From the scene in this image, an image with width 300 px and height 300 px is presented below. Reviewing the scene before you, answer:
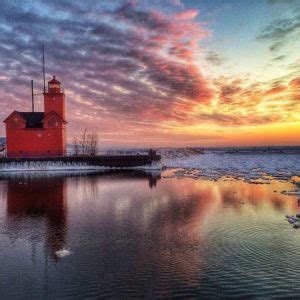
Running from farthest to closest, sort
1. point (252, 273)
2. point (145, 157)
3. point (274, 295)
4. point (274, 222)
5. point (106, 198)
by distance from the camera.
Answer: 1. point (145, 157)
2. point (106, 198)
3. point (274, 222)
4. point (252, 273)
5. point (274, 295)

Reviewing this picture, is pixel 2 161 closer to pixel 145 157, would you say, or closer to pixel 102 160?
pixel 102 160

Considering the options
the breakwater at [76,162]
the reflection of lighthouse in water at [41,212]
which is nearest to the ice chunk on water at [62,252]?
the reflection of lighthouse in water at [41,212]

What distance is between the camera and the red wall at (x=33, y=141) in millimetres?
44094

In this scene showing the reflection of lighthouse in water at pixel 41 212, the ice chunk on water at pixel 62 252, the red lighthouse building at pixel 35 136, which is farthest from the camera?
the red lighthouse building at pixel 35 136

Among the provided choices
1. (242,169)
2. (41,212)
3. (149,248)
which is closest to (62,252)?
(149,248)

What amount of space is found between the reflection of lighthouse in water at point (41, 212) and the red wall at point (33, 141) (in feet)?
61.3

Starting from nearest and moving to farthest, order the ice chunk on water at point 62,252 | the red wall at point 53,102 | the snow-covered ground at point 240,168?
the ice chunk on water at point 62,252, the snow-covered ground at point 240,168, the red wall at point 53,102

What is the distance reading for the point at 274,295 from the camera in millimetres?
6984

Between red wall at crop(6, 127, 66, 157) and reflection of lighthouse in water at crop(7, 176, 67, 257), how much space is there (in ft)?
61.3

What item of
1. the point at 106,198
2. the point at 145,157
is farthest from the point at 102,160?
the point at 106,198

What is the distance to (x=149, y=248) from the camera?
10.2 m

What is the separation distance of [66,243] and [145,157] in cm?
3460

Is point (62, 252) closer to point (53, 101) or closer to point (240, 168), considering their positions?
point (240, 168)

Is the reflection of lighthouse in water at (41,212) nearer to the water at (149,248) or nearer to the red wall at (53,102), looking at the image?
the water at (149,248)
